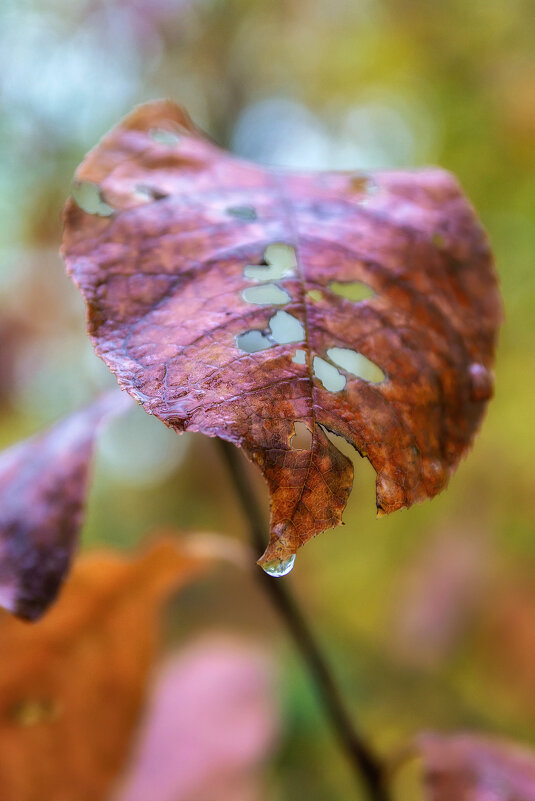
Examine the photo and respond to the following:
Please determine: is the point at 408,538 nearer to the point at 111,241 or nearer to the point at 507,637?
the point at 507,637

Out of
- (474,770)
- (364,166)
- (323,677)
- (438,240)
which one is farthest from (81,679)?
(364,166)

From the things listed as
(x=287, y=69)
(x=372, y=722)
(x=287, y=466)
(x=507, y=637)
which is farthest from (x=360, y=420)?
(x=287, y=69)

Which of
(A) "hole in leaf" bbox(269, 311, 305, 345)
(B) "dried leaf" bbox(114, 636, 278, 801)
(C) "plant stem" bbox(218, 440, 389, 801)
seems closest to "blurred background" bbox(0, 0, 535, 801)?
(B) "dried leaf" bbox(114, 636, 278, 801)

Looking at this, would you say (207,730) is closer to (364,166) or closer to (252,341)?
(252,341)

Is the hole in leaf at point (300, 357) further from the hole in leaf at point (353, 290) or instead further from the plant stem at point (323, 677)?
the plant stem at point (323, 677)

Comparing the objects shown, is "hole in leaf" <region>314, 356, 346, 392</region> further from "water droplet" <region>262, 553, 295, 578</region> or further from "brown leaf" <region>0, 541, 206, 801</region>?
"brown leaf" <region>0, 541, 206, 801</region>
